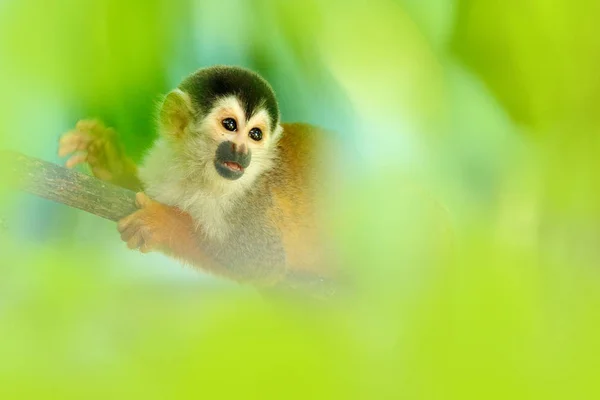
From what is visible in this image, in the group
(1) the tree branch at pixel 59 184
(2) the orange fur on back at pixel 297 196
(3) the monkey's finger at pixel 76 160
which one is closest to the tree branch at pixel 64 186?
(1) the tree branch at pixel 59 184

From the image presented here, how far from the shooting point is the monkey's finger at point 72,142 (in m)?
1.06

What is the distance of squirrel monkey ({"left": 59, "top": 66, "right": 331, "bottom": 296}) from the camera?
1.07 metres

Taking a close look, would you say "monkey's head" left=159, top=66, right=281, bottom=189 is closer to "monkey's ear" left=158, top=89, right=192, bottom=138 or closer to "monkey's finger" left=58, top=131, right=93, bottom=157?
"monkey's ear" left=158, top=89, right=192, bottom=138

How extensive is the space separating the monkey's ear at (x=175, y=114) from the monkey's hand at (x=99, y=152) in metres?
0.10

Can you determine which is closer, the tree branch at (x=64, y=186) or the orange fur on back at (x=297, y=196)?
the tree branch at (x=64, y=186)

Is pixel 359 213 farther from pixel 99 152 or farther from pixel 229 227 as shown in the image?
pixel 99 152

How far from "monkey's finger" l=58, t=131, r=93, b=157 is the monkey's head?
5.6 inches

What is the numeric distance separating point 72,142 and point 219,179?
0.92ft

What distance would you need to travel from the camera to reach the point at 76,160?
43.7 inches

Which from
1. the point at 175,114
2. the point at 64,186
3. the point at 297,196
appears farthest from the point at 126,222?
the point at 297,196


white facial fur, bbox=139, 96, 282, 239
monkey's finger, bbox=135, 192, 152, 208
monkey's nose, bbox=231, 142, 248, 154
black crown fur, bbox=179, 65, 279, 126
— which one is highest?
black crown fur, bbox=179, 65, 279, 126

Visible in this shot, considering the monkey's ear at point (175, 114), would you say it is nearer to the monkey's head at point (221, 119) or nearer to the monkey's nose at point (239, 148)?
the monkey's head at point (221, 119)

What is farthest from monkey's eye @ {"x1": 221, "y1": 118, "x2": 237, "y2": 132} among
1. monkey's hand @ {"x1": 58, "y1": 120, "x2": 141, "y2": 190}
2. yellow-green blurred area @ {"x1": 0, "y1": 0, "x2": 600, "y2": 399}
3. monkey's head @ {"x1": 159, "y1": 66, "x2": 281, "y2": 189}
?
monkey's hand @ {"x1": 58, "y1": 120, "x2": 141, "y2": 190}

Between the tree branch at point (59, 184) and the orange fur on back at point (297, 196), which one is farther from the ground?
the orange fur on back at point (297, 196)
